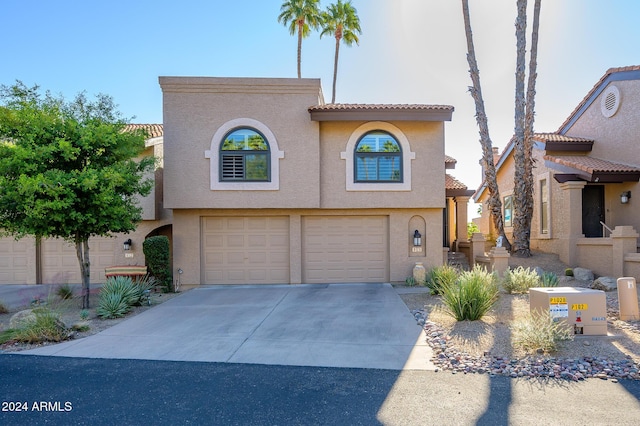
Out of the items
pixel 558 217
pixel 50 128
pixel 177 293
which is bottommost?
pixel 177 293

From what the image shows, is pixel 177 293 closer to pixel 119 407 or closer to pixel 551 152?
pixel 119 407

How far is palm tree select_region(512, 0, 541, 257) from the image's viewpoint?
15070mm

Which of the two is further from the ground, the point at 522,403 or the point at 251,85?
the point at 251,85

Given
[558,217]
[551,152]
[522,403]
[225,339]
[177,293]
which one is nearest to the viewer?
[522,403]

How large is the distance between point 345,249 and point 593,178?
29.9 ft

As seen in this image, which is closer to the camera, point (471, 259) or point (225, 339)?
point (225, 339)

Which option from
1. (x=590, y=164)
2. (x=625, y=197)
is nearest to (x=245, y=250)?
(x=590, y=164)

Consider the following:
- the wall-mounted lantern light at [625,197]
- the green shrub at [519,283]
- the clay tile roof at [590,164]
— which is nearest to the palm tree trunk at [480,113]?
the clay tile roof at [590,164]

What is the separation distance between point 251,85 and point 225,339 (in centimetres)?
856

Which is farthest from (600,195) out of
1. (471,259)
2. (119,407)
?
(119,407)

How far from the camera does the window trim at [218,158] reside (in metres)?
12.9

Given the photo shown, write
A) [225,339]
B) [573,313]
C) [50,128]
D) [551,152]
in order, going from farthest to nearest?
1. [551,152]
2. [50,128]
3. [225,339]
4. [573,313]

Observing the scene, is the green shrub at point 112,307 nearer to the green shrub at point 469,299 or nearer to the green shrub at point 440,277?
the green shrub at point 469,299

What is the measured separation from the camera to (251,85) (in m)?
12.9
